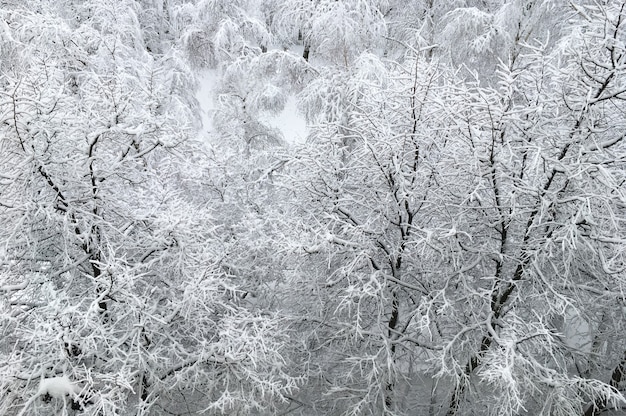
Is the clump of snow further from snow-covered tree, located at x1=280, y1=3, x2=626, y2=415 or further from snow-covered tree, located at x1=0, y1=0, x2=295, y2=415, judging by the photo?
snow-covered tree, located at x1=280, y1=3, x2=626, y2=415

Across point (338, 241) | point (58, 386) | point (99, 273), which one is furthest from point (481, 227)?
point (58, 386)

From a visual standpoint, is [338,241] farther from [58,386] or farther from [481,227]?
[58,386]

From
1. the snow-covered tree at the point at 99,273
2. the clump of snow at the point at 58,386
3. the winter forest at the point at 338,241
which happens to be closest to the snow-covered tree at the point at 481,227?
the winter forest at the point at 338,241

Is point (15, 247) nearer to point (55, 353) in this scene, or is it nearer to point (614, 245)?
point (55, 353)

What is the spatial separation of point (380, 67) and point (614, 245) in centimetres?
537

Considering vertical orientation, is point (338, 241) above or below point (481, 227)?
below

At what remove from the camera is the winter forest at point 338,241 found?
6.47 metres

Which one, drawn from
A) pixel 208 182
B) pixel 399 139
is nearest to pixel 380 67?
pixel 399 139

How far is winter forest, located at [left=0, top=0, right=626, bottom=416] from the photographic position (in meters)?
6.47

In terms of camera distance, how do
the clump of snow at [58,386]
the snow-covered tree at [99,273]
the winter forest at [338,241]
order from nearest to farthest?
the clump of snow at [58,386], the snow-covered tree at [99,273], the winter forest at [338,241]

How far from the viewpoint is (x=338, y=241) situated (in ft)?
25.0

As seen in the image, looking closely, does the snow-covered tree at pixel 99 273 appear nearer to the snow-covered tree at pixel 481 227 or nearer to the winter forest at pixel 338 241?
the winter forest at pixel 338 241

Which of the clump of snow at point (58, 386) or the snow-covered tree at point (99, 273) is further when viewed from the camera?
the snow-covered tree at point (99, 273)

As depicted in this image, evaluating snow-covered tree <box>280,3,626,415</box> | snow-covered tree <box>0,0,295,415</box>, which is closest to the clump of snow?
snow-covered tree <box>0,0,295,415</box>
